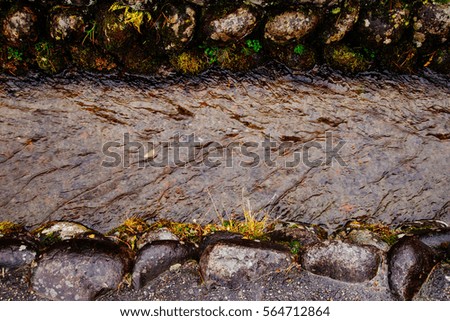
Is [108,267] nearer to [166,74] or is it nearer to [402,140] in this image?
[166,74]

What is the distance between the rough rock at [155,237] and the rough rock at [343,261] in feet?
5.09

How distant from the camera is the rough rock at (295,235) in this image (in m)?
4.50

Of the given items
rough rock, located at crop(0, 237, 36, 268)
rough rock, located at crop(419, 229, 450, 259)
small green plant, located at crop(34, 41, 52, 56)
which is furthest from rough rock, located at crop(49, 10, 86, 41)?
rough rock, located at crop(419, 229, 450, 259)

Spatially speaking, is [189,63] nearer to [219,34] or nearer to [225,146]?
[219,34]

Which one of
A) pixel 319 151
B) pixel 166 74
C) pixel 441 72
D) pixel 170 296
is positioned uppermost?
pixel 441 72

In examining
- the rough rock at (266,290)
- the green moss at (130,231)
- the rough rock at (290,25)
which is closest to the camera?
the rough rock at (266,290)

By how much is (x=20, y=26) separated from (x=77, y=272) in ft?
10.4

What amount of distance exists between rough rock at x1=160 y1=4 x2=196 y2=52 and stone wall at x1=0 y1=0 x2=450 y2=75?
1 centimetres

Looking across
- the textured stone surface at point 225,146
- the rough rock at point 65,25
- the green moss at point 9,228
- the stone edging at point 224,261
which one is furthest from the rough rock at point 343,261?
the rough rock at point 65,25

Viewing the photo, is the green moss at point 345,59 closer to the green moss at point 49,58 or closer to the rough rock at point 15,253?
the green moss at point 49,58

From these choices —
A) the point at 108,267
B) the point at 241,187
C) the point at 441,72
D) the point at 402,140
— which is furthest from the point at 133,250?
the point at 441,72

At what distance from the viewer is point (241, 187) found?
5.06 m

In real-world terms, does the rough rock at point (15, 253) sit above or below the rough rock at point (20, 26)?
below
